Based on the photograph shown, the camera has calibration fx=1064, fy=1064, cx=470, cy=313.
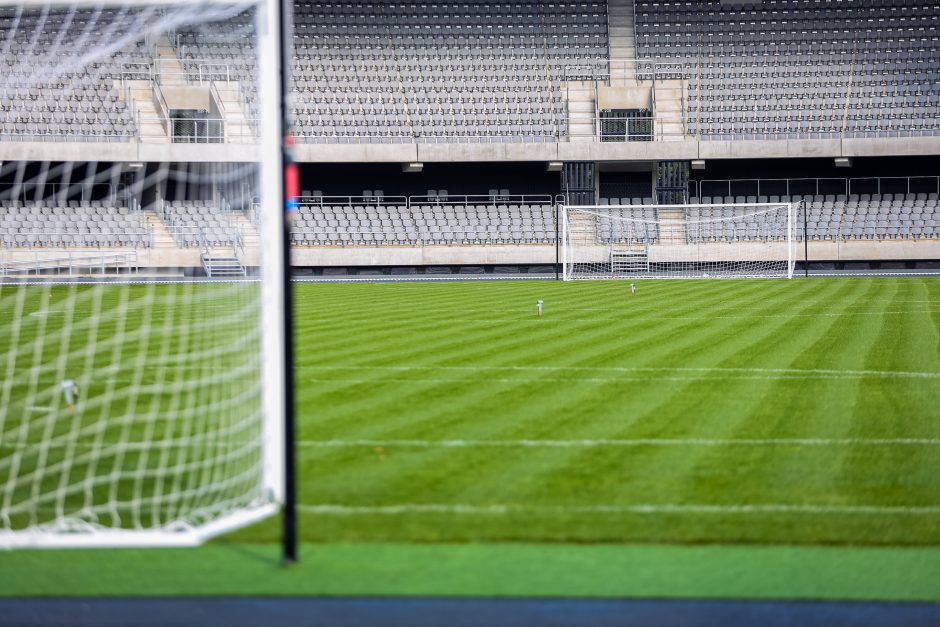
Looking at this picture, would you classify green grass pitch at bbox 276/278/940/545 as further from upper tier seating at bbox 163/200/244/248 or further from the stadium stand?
the stadium stand

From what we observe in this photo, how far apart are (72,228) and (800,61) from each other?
2902 cm

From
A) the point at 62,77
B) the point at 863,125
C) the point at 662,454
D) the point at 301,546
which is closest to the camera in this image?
the point at 301,546

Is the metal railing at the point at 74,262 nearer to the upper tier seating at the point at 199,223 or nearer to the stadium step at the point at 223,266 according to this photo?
the upper tier seating at the point at 199,223

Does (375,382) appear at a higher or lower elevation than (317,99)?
lower

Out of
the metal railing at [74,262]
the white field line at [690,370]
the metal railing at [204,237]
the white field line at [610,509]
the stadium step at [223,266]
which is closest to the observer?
the white field line at [610,509]

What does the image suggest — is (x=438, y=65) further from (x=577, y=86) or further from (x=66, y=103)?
(x=66, y=103)

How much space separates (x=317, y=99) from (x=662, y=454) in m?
37.0

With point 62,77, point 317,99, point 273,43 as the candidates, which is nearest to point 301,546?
point 273,43

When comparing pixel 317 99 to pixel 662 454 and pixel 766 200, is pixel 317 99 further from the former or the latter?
pixel 662 454

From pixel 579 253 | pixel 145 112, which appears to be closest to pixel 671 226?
pixel 579 253

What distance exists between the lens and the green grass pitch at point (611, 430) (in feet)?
18.9

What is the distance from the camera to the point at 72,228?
35844mm

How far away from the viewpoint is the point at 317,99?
42.4 metres

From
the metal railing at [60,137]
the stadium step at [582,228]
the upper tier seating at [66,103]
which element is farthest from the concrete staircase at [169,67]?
the stadium step at [582,228]
